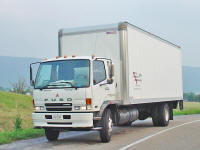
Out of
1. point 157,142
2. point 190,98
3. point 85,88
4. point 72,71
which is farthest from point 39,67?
point 190,98

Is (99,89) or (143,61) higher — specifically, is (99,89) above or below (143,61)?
below

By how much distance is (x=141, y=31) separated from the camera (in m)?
13.1

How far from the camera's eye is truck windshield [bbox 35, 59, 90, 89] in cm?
988

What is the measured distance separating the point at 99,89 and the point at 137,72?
2.78 metres

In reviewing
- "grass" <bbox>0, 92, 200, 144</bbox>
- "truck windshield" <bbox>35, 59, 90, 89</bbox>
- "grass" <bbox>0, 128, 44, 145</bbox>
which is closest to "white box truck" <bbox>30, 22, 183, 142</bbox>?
"truck windshield" <bbox>35, 59, 90, 89</bbox>

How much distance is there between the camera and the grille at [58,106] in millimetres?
9742

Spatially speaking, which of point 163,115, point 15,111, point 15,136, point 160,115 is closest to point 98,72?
point 15,136

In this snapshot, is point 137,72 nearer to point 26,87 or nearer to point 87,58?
point 87,58

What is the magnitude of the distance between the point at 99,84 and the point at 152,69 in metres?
4.72

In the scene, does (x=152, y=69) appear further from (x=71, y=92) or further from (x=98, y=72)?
(x=71, y=92)

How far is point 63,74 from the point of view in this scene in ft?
33.5

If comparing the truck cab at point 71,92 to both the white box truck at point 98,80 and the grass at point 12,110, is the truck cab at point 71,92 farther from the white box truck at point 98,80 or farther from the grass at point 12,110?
the grass at point 12,110

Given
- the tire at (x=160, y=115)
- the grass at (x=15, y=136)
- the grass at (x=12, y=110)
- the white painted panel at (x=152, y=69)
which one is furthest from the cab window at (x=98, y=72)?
the grass at (x=12, y=110)

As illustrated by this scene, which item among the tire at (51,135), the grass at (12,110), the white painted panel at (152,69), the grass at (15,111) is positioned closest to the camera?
the tire at (51,135)
